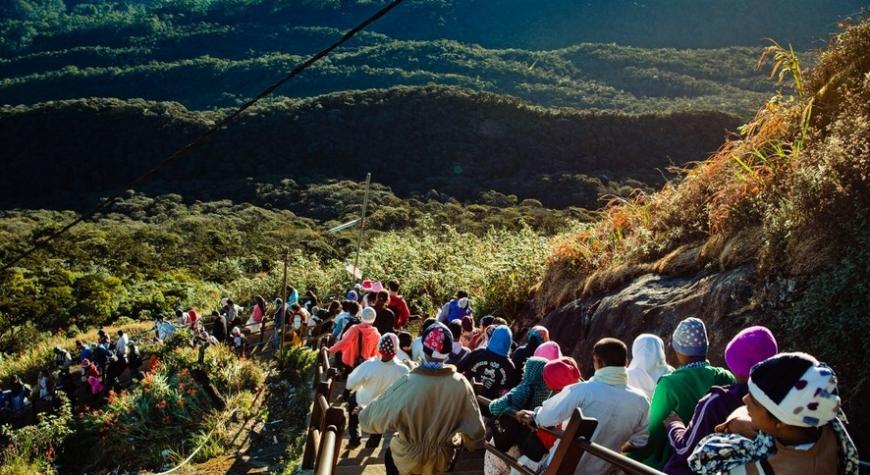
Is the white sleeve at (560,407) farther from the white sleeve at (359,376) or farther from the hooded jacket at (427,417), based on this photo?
the white sleeve at (359,376)

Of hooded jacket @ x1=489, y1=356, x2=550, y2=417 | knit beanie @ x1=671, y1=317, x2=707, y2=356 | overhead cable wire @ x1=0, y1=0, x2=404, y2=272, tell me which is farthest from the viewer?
overhead cable wire @ x1=0, y1=0, x2=404, y2=272

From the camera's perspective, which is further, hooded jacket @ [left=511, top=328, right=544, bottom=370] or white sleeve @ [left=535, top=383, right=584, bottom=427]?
hooded jacket @ [left=511, top=328, right=544, bottom=370]

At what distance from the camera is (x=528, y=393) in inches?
208

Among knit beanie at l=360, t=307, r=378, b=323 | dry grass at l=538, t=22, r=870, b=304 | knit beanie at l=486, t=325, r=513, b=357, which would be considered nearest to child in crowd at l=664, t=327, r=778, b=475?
knit beanie at l=486, t=325, r=513, b=357

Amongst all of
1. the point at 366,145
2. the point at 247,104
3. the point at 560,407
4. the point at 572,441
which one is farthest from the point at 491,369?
the point at 366,145

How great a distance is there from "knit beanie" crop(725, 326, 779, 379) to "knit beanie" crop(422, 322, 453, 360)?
7.03ft

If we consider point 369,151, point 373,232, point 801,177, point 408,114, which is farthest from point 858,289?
point 408,114

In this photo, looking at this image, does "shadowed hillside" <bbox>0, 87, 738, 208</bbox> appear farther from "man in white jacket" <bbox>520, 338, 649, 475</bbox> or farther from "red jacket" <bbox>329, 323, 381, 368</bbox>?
"man in white jacket" <bbox>520, 338, 649, 475</bbox>

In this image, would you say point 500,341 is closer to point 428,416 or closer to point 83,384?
point 428,416

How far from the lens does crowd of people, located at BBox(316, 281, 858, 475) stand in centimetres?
269

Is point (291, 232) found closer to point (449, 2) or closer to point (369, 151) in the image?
point (369, 151)

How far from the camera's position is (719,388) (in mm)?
3678

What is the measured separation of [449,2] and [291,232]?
145289 millimetres

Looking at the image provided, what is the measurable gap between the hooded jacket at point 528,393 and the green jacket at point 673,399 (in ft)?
3.41
